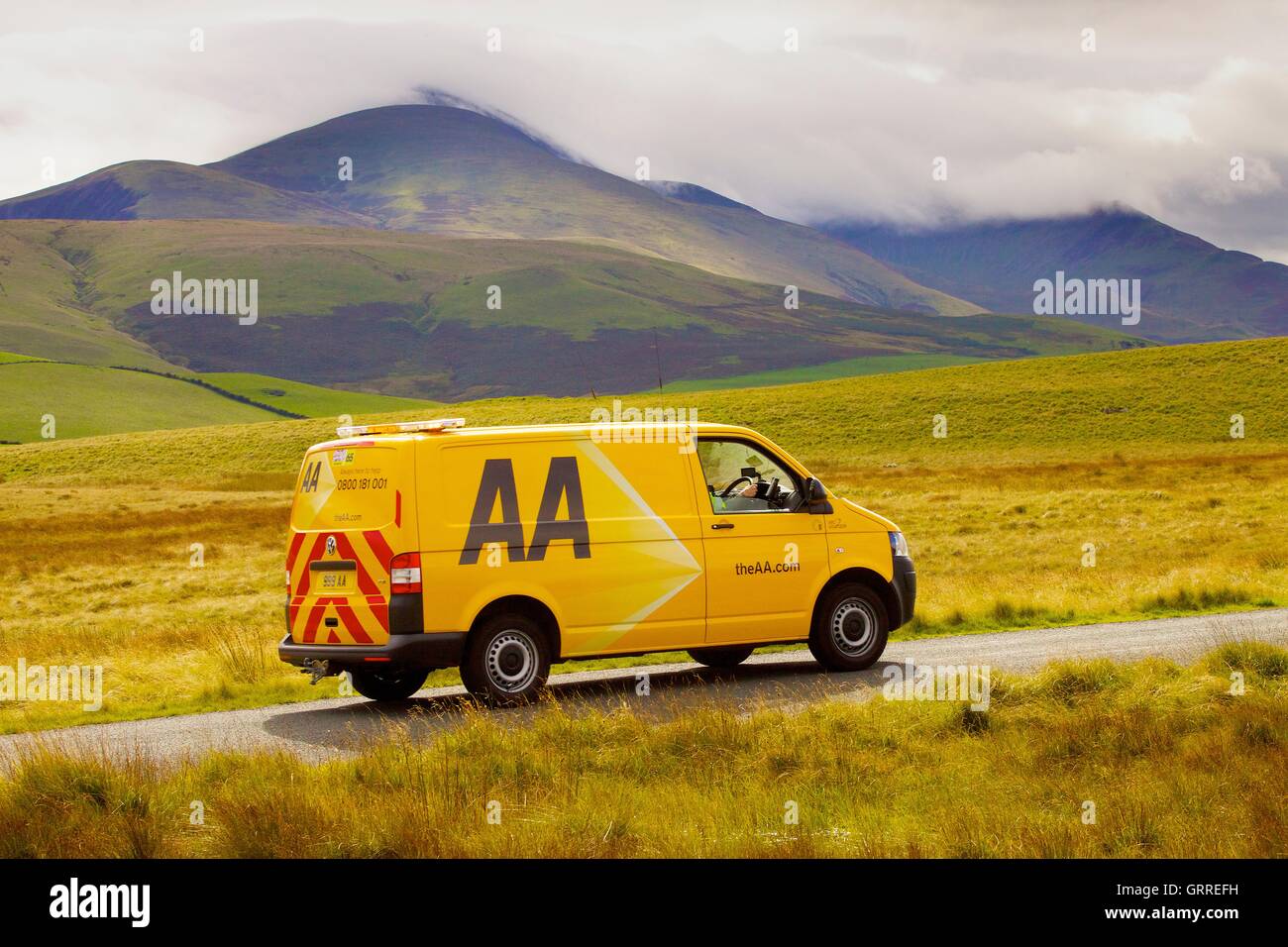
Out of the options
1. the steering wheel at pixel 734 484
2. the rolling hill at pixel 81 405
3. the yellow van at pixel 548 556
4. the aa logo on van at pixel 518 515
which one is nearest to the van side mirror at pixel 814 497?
the yellow van at pixel 548 556

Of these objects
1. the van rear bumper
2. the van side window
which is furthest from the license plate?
the van side window

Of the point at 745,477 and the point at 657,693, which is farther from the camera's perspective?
the point at 745,477

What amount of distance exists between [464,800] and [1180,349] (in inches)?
4523

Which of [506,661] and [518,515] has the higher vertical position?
[518,515]

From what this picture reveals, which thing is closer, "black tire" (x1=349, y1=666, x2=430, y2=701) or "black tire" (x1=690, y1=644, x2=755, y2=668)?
"black tire" (x1=349, y1=666, x2=430, y2=701)

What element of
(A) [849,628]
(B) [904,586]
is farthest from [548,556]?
(B) [904,586]

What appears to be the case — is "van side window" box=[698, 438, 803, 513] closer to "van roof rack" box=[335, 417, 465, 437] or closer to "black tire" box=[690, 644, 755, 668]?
"black tire" box=[690, 644, 755, 668]

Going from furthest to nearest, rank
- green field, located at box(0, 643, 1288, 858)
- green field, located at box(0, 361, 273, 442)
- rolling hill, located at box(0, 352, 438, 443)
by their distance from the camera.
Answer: green field, located at box(0, 361, 273, 442) < rolling hill, located at box(0, 352, 438, 443) < green field, located at box(0, 643, 1288, 858)

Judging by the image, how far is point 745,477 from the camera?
1529 cm

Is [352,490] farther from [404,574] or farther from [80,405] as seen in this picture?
[80,405]

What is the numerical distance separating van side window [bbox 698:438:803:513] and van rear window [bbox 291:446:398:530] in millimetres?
3472

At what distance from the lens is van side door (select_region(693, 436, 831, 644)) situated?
1428 centimetres

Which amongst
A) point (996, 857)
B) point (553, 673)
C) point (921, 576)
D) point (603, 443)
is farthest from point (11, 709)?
point (921, 576)

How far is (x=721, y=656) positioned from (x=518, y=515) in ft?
12.7
